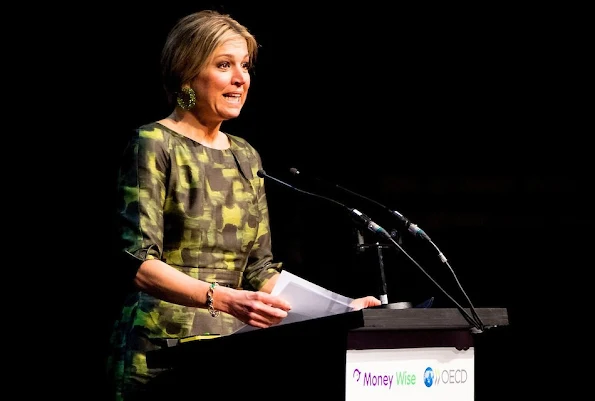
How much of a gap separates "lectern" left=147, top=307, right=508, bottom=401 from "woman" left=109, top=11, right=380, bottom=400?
0.35ft

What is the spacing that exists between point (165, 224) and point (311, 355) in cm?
72

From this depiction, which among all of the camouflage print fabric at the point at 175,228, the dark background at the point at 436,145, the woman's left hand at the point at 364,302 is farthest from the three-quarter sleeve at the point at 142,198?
the dark background at the point at 436,145

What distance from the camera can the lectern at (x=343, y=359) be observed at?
5.88 ft

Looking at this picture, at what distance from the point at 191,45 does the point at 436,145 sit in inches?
76.8

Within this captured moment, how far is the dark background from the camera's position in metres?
3.73

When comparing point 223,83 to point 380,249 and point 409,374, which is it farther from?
point 409,374

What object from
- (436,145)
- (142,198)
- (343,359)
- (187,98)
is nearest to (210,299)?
(142,198)

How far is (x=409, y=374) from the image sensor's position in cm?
190

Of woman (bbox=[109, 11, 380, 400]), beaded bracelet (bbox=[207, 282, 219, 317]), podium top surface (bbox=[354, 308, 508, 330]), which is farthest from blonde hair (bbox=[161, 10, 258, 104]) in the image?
podium top surface (bbox=[354, 308, 508, 330])

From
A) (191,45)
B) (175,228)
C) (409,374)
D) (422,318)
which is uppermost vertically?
(191,45)

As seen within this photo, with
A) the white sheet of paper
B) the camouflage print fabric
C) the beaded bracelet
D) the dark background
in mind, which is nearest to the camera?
the white sheet of paper

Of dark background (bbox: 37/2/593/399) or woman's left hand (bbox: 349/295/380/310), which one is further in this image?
dark background (bbox: 37/2/593/399)

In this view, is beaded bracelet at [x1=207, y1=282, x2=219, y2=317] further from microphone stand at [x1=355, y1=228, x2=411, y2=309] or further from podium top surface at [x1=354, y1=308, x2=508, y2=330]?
podium top surface at [x1=354, y1=308, x2=508, y2=330]

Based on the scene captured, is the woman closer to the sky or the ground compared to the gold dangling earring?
closer to the ground
